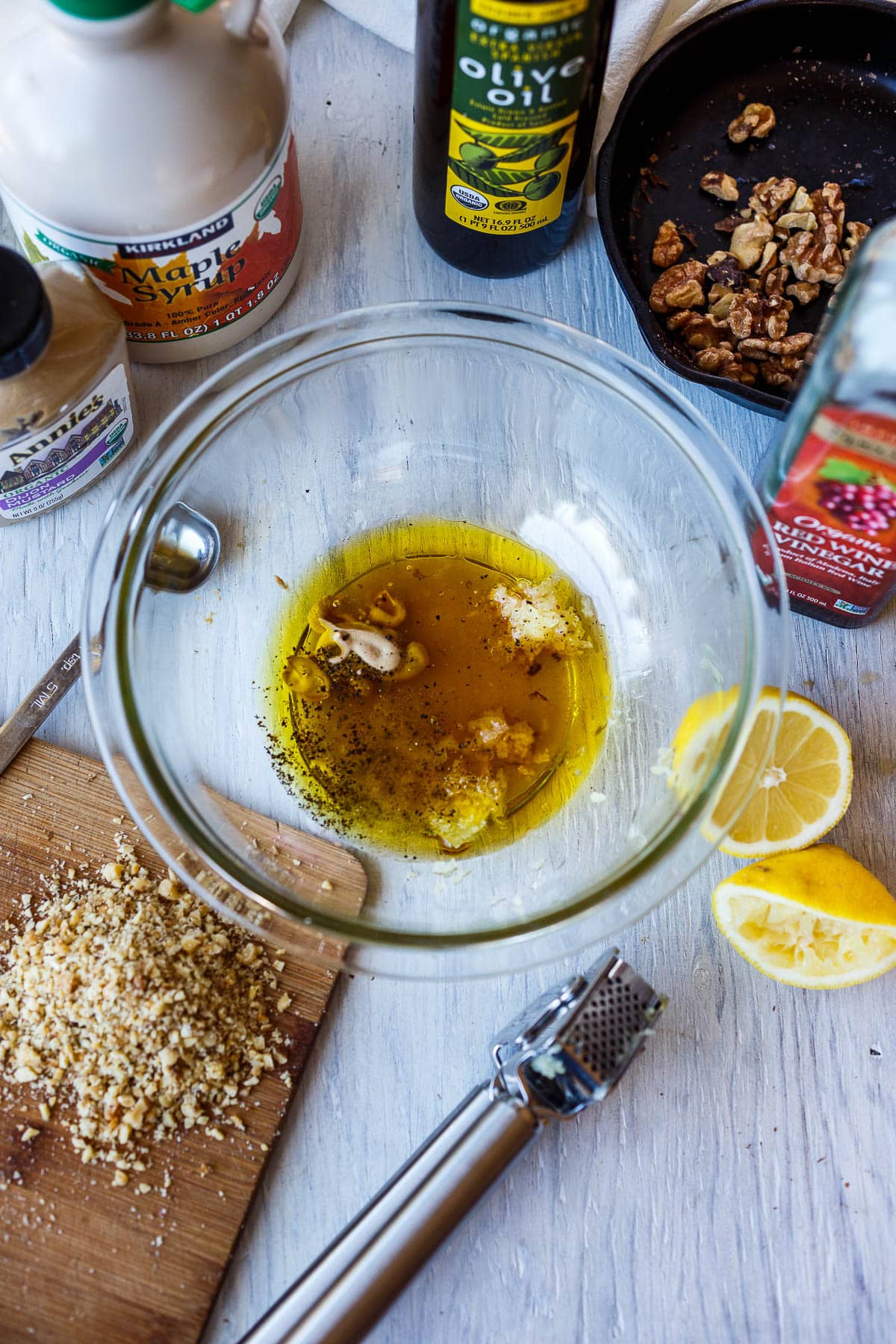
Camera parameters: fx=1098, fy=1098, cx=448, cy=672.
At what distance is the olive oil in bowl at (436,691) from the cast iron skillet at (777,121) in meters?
0.34

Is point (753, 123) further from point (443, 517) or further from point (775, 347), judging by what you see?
point (443, 517)

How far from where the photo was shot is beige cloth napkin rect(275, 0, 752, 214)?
3.51 ft

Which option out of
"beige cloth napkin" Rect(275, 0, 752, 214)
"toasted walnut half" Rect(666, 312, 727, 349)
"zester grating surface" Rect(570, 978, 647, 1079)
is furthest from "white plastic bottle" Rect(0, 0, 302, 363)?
"zester grating surface" Rect(570, 978, 647, 1079)

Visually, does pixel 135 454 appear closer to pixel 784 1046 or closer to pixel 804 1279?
pixel 784 1046

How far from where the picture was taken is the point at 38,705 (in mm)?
1007

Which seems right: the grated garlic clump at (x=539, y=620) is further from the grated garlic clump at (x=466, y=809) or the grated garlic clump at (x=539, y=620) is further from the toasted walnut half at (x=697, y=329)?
the toasted walnut half at (x=697, y=329)

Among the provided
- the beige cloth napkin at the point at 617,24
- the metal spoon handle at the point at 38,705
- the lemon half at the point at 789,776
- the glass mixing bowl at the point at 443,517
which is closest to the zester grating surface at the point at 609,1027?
the glass mixing bowl at the point at 443,517

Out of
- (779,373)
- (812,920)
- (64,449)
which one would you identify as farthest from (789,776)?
(64,449)

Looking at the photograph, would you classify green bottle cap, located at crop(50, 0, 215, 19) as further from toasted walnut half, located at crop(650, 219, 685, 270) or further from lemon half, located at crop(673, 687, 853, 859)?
lemon half, located at crop(673, 687, 853, 859)

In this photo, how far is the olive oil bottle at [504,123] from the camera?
2.60ft

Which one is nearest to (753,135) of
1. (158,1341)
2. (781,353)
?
(781,353)

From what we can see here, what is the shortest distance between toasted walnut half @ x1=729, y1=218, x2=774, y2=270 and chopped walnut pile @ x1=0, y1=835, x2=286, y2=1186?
2.63 feet

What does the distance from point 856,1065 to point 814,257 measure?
2.50 feet

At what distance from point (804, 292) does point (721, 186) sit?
140 millimetres
